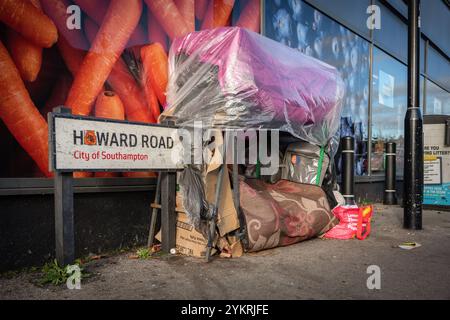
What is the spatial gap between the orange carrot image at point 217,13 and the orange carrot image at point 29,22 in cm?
228

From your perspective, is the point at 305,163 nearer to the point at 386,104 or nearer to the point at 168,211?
the point at 168,211

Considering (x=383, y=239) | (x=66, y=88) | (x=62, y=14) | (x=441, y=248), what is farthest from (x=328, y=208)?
(x=62, y=14)

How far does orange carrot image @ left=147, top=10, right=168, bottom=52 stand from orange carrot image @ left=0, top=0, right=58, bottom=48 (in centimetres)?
125

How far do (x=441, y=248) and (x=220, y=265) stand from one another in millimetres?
2876

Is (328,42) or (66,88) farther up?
(328,42)

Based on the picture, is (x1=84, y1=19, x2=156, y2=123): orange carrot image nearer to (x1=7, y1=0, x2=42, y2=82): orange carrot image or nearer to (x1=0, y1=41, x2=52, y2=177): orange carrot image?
(x1=7, y1=0, x2=42, y2=82): orange carrot image

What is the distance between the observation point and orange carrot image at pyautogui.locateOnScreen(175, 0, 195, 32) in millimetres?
5316

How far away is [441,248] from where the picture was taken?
15.8ft

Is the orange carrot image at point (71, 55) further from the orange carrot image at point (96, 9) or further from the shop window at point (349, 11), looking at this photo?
the shop window at point (349, 11)

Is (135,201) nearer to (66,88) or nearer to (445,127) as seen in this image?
(66,88)

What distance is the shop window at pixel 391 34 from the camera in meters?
10.4

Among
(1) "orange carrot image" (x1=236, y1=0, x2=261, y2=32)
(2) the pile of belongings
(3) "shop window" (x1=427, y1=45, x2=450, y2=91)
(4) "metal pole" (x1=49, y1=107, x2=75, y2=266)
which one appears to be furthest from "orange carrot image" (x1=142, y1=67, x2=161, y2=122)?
(3) "shop window" (x1=427, y1=45, x2=450, y2=91)

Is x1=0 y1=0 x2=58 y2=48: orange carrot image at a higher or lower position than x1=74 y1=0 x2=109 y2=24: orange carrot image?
lower

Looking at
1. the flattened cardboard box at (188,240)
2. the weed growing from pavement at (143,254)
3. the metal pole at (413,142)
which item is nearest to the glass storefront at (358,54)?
the metal pole at (413,142)
